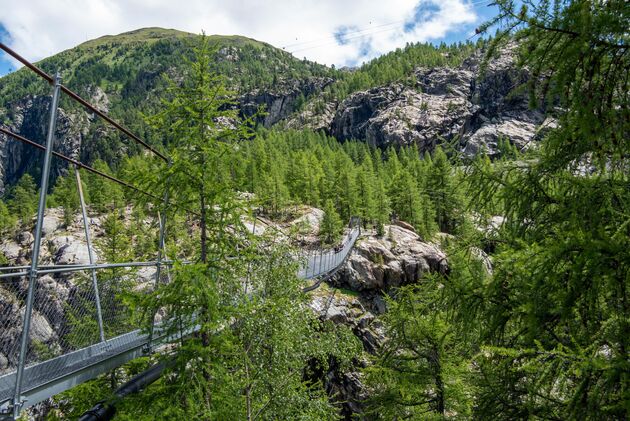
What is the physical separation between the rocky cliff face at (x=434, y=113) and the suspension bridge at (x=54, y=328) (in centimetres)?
6805

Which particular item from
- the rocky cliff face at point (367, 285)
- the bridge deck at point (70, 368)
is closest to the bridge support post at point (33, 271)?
the bridge deck at point (70, 368)

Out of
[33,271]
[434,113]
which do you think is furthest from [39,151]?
[33,271]

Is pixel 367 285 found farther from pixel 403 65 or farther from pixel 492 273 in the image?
pixel 403 65

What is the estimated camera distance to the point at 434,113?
81125 millimetres

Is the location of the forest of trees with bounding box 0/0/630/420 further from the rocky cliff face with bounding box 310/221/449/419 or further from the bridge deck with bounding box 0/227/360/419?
the rocky cliff face with bounding box 310/221/449/419

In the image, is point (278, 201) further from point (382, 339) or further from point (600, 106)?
point (600, 106)

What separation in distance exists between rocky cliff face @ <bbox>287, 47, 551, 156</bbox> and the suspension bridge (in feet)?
223

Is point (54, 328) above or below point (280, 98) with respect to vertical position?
below

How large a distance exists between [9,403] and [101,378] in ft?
15.7

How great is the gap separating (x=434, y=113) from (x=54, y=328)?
279ft

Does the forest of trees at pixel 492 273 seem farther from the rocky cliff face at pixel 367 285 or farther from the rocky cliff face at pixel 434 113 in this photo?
the rocky cliff face at pixel 434 113

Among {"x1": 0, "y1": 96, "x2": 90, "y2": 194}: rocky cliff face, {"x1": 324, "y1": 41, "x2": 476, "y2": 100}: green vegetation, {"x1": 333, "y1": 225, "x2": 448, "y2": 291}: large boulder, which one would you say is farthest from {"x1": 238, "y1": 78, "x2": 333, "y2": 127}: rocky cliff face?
{"x1": 333, "y1": 225, "x2": 448, "y2": 291}: large boulder

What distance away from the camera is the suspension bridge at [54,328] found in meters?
3.18

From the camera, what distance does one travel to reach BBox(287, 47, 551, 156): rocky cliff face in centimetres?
7138
